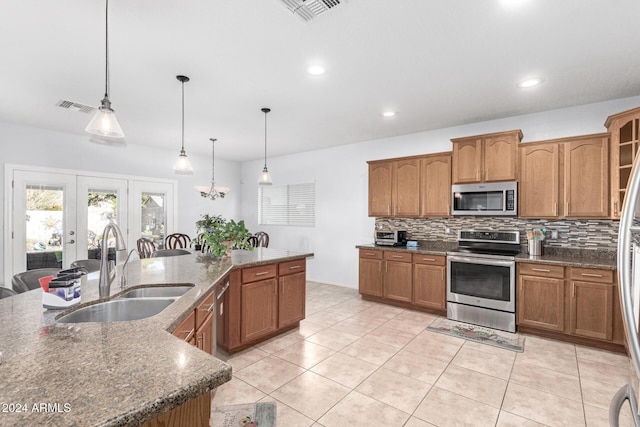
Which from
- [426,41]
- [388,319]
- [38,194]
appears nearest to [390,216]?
[388,319]

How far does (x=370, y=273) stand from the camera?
478 cm

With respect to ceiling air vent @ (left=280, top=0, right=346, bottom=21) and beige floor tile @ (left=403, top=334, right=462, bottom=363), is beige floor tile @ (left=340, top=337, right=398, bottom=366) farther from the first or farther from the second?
ceiling air vent @ (left=280, top=0, right=346, bottom=21)

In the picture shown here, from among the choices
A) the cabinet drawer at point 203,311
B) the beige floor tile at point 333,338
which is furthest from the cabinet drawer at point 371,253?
the cabinet drawer at point 203,311

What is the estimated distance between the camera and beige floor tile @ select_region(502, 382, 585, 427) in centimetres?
207

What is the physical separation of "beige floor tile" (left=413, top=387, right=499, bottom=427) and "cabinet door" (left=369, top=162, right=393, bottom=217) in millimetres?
2875

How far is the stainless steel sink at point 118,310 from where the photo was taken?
159 centimetres

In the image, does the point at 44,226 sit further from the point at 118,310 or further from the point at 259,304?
the point at 118,310

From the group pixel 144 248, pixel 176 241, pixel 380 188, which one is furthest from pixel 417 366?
pixel 176 241

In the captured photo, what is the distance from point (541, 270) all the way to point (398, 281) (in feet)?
5.61

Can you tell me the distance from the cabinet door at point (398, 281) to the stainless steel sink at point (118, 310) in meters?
3.28

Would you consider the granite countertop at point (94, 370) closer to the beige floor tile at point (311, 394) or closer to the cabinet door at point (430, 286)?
the beige floor tile at point (311, 394)

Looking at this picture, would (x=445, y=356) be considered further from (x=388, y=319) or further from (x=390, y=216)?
(x=390, y=216)

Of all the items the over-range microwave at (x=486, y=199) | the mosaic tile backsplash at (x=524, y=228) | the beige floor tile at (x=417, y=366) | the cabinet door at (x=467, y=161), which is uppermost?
the cabinet door at (x=467, y=161)

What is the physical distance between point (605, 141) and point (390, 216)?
102 inches
